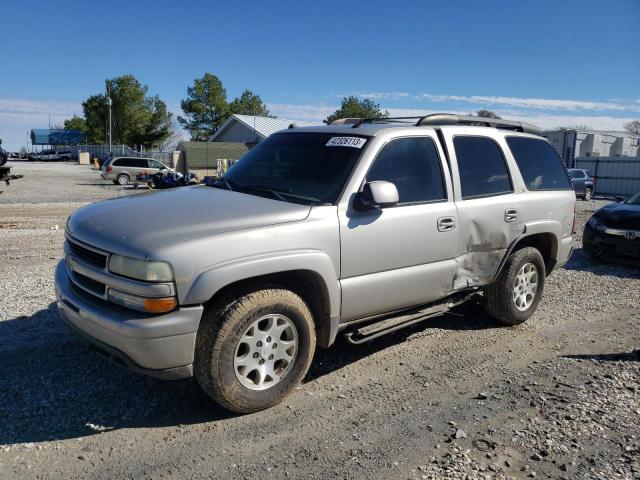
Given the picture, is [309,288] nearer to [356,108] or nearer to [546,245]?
[546,245]

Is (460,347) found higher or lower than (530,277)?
lower

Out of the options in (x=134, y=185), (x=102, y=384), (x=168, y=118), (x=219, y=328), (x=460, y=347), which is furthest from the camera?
(x=168, y=118)

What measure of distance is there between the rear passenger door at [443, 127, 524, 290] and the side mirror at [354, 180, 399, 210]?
1.04 meters

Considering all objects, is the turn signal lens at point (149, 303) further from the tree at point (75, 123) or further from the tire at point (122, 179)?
the tree at point (75, 123)

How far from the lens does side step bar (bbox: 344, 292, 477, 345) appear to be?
4102 millimetres

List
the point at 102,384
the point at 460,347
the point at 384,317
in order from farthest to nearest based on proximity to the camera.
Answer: the point at 460,347
the point at 384,317
the point at 102,384

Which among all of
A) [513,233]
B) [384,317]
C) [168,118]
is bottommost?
[384,317]

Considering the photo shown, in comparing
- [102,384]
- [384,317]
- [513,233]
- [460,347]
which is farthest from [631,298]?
[102,384]

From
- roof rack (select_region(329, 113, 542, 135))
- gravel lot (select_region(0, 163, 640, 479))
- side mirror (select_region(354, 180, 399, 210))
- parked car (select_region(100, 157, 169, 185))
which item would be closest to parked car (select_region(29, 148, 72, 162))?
parked car (select_region(100, 157, 169, 185))

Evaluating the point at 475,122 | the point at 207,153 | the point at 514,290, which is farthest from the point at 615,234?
the point at 207,153

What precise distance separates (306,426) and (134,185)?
92.1 feet

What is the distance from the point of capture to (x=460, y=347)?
498cm

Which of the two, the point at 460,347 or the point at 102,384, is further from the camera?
the point at 460,347

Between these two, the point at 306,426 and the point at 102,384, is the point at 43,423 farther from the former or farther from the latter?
the point at 306,426
